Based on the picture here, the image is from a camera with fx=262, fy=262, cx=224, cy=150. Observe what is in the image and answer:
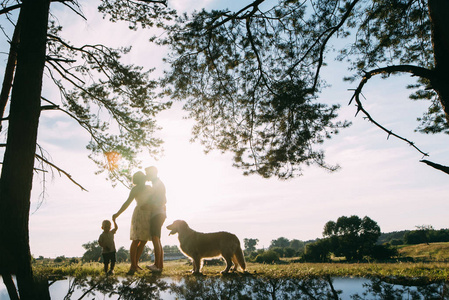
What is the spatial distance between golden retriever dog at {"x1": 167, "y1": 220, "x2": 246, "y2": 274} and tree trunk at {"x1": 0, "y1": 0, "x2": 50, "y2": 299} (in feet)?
8.77

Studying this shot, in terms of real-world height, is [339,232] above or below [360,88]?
below

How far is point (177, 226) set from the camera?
569 centimetres

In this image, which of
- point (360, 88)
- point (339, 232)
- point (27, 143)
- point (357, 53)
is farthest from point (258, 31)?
point (339, 232)

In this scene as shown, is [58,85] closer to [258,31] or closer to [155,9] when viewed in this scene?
[155,9]

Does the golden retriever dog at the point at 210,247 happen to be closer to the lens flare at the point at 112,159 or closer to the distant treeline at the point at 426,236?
the lens flare at the point at 112,159

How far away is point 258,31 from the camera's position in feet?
21.2

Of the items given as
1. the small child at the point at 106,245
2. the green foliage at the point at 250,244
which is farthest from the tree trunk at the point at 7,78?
the green foliage at the point at 250,244

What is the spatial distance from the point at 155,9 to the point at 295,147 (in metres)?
5.07

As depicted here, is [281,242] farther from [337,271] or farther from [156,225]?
[337,271]

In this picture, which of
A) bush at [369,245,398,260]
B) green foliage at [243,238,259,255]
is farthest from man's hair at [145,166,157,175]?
green foliage at [243,238,259,255]

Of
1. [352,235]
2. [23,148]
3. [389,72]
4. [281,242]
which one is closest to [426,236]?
[352,235]

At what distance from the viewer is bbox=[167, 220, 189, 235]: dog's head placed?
5679 millimetres

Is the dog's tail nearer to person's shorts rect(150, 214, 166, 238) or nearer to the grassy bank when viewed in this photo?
the grassy bank

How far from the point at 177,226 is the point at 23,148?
3150 millimetres
